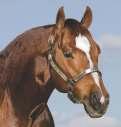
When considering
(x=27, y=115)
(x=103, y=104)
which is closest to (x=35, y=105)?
(x=27, y=115)

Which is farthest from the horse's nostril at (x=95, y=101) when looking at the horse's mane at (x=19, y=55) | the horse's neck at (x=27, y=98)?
the horse's mane at (x=19, y=55)

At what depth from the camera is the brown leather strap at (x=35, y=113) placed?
2141 cm

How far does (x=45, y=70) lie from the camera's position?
2130 cm

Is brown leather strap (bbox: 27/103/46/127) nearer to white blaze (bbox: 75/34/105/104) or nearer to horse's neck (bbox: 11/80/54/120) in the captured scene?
horse's neck (bbox: 11/80/54/120)

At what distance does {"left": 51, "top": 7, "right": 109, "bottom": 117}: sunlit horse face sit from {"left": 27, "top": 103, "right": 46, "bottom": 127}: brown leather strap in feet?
1.92

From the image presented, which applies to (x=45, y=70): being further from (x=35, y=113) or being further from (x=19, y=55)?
(x=35, y=113)

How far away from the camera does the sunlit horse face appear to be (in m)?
20.6

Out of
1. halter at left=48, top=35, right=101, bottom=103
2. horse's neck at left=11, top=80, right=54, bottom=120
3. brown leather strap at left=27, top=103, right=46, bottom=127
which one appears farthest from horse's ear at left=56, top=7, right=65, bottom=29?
brown leather strap at left=27, top=103, right=46, bottom=127

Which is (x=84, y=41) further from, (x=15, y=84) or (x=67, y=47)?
(x=15, y=84)

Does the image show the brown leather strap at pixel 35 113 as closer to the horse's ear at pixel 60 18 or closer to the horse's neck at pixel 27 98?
the horse's neck at pixel 27 98

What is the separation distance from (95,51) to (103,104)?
43.2 inches

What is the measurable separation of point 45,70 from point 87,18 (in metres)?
1.51

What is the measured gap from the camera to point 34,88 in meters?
21.4

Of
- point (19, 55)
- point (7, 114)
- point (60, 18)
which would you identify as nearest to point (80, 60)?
point (60, 18)
